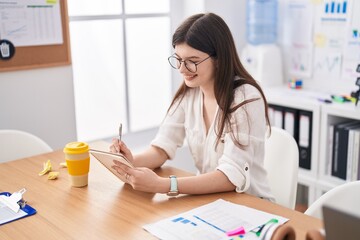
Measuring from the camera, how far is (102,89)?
295 centimetres

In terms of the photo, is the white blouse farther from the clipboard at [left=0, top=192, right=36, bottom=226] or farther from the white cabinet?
the white cabinet

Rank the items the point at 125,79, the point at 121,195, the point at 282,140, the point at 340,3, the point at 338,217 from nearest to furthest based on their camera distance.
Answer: the point at 338,217 < the point at 121,195 < the point at 282,140 < the point at 340,3 < the point at 125,79

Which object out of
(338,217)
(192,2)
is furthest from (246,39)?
(338,217)

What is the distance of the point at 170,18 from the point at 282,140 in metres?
1.60

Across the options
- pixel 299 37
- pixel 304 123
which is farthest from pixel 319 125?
pixel 299 37

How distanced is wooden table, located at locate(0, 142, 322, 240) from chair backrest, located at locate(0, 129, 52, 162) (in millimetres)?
297

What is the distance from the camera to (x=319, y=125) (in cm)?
272

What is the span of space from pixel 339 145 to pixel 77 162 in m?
1.66

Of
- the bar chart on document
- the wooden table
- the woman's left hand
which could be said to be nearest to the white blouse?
the wooden table

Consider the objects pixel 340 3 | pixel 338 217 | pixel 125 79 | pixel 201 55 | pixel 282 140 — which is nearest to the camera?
pixel 338 217

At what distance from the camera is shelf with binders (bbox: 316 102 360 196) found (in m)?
2.62

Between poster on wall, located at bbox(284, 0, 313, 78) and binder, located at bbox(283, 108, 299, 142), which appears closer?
binder, located at bbox(283, 108, 299, 142)

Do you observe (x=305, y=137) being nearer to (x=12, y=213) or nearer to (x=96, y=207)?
(x=96, y=207)

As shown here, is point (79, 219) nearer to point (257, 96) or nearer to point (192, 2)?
point (257, 96)
